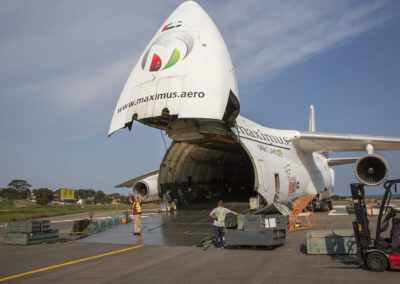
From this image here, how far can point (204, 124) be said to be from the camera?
11750mm

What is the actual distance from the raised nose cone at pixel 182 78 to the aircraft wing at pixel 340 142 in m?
6.54

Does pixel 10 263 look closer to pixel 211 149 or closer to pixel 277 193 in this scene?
pixel 277 193

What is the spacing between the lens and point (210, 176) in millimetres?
19688

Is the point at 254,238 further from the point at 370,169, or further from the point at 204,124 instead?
the point at 370,169

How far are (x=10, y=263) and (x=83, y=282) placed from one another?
2.71 metres

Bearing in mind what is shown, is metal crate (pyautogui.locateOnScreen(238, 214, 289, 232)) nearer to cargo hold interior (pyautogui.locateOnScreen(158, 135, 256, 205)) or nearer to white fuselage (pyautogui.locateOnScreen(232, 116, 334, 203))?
white fuselage (pyautogui.locateOnScreen(232, 116, 334, 203))

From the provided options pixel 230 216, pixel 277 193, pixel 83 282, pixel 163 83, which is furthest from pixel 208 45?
pixel 83 282

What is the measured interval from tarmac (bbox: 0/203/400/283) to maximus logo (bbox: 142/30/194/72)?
16.8 feet

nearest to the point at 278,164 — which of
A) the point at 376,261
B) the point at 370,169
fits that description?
the point at 370,169

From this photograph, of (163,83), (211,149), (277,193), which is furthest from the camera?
(211,149)

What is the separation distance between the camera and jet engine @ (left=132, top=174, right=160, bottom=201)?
14312 millimetres

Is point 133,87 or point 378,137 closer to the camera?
point 133,87

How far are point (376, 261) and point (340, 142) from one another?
11.8 metres

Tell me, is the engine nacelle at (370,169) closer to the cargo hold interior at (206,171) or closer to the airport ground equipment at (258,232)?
the cargo hold interior at (206,171)
